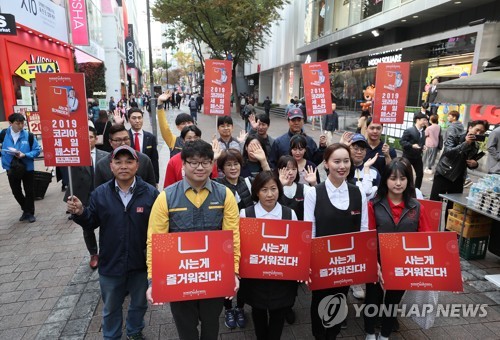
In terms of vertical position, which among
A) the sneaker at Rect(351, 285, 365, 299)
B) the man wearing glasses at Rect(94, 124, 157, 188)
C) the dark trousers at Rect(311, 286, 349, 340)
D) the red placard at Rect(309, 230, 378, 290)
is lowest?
the sneaker at Rect(351, 285, 365, 299)

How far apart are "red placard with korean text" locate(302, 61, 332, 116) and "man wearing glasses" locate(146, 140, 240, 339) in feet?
11.1

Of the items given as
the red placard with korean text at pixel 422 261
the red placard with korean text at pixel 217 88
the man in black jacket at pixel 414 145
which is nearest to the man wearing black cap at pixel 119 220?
the red placard with korean text at pixel 422 261

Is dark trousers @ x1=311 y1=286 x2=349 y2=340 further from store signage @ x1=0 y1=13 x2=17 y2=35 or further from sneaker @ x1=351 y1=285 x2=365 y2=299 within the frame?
store signage @ x1=0 y1=13 x2=17 y2=35

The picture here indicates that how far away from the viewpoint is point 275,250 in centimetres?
256

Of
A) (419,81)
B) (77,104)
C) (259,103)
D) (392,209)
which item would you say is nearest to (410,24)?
(419,81)

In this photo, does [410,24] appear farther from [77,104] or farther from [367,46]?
[77,104]

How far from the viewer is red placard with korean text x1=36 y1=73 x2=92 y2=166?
3.08m

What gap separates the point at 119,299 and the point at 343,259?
2.02 m

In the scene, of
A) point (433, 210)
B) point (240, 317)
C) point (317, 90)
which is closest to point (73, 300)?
point (240, 317)

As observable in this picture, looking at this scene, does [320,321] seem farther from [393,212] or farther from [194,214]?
[194,214]

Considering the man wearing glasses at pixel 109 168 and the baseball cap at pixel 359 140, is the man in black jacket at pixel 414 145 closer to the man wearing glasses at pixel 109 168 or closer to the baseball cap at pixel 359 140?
the baseball cap at pixel 359 140

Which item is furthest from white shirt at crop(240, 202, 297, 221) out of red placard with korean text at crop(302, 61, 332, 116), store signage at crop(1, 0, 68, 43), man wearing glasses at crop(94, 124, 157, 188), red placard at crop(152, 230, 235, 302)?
store signage at crop(1, 0, 68, 43)

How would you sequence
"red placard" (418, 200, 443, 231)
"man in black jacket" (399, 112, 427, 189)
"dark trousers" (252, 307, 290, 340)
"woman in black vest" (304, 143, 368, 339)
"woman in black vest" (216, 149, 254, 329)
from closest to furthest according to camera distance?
"dark trousers" (252, 307, 290, 340)
"woman in black vest" (304, 143, 368, 339)
"red placard" (418, 200, 443, 231)
"woman in black vest" (216, 149, 254, 329)
"man in black jacket" (399, 112, 427, 189)

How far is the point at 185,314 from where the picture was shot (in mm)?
2439
